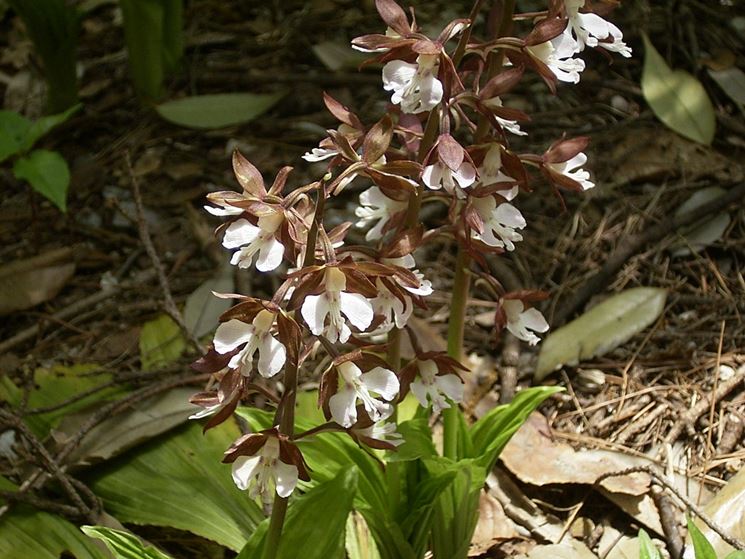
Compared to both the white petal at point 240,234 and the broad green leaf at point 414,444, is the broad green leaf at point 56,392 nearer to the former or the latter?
the broad green leaf at point 414,444

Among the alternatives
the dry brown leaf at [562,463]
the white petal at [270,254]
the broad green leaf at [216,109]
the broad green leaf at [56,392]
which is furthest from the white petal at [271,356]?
the broad green leaf at [216,109]

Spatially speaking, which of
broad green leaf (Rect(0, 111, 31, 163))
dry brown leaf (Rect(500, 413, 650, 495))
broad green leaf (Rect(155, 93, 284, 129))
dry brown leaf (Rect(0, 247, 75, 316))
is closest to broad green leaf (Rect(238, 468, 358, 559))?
dry brown leaf (Rect(500, 413, 650, 495))

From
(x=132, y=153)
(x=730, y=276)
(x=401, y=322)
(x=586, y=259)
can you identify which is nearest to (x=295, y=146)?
(x=132, y=153)

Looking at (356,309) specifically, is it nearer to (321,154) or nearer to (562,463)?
(321,154)

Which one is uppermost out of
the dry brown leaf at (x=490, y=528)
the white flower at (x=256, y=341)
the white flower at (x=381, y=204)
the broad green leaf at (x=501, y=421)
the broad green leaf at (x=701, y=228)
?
the white flower at (x=256, y=341)

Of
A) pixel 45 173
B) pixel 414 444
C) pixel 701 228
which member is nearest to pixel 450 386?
pixel 414 444

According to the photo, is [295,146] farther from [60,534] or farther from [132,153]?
[60,534]

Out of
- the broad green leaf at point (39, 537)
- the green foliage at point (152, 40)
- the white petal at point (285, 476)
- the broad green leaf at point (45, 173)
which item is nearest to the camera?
the white petal at point (285, 476)
